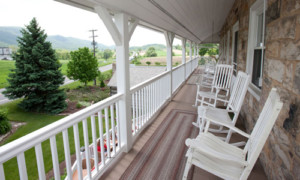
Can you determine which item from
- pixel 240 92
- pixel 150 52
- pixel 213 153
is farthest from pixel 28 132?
pixel 150 52

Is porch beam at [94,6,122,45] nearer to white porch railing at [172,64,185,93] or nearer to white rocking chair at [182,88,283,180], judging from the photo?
white rocking chair at [182,88,283,180]

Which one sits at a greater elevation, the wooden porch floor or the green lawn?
the wooden porch floor

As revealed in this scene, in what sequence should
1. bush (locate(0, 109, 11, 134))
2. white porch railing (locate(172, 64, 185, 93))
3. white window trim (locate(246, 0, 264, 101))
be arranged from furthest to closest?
bush (locate(0, 109, 11, 134)) < white porch railing (locate(172, 64, 185, 93)) < white window trim (locate(246, 0, 264, 101))

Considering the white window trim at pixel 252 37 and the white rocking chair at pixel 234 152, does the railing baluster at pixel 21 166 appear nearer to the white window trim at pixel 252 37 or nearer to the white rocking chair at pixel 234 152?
the white rocking chair at pixel 234 152

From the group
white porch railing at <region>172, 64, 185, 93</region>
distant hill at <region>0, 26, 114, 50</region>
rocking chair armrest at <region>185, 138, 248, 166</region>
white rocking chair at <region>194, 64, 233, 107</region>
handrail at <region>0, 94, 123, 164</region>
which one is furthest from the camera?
distant hill at <region>0, 26, 114, 50</region>

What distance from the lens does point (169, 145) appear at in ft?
8.95

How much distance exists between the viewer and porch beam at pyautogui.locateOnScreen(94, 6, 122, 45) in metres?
1.89

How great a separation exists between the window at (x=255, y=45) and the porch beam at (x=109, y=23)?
1.89 meters

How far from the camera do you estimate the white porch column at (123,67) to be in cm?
227

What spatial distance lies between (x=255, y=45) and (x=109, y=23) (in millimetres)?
2184

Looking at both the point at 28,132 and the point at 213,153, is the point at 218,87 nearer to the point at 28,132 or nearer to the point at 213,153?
the point at 213,153

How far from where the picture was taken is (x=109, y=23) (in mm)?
2006

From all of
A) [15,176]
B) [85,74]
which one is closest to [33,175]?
[15,176]

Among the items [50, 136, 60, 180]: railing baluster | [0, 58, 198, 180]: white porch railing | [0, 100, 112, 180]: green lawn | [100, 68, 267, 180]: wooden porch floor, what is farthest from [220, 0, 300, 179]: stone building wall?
[0, 100, 112, 180]: green lawn
